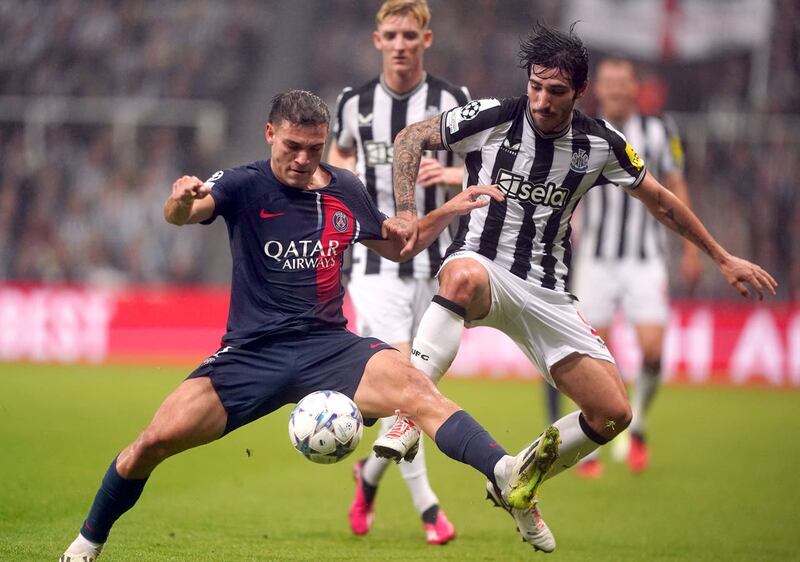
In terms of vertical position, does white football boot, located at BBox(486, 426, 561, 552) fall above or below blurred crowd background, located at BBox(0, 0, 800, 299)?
below

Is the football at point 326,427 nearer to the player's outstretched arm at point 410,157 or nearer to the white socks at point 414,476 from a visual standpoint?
the player's outstretched arm at point 410,157

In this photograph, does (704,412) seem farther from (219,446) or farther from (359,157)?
(359,157)

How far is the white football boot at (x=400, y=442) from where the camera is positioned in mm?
4770

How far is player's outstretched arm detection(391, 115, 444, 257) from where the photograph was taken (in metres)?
5.48

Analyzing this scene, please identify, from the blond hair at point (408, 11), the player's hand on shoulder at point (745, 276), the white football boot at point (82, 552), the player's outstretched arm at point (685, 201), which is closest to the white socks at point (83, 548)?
the white football boot at point (82, 552)

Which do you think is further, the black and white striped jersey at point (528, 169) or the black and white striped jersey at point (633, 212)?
the black and white striped jersey at point (633, 212)

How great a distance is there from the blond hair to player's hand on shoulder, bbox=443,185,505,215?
1.59 m

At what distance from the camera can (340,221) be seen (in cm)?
532

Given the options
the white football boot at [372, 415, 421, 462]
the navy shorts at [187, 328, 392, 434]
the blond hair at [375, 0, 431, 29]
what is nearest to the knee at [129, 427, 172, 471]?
the navy shorts at [187, 328, 392, 434]

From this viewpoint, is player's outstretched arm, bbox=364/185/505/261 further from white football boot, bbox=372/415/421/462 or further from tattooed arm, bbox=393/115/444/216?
white football boot, bbox=372/415/421/462

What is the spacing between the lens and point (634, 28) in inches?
675

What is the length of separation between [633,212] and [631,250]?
33 centimetres

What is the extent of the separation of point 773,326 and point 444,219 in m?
10.5

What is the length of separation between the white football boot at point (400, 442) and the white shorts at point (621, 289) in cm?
449
